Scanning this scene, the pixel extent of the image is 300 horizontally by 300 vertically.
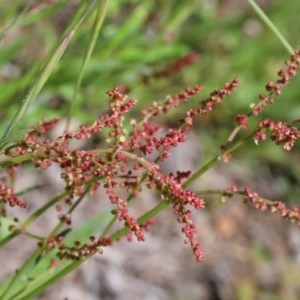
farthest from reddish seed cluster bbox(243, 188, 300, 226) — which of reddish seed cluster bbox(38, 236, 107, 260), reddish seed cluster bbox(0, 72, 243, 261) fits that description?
reddish seed cluster bbox(38, 236, 107, 260)

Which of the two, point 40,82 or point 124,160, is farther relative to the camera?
point 40,82

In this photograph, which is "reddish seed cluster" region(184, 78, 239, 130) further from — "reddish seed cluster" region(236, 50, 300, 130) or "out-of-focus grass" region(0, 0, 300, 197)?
"out-of-focus grass" region(0, 0, 300, 197)

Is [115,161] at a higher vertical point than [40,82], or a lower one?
lower

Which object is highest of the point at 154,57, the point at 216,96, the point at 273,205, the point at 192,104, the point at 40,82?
the point at 192,104

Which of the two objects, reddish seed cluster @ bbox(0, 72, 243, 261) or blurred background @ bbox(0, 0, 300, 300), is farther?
blurred background @ bbox(0, 0, 300, 300)

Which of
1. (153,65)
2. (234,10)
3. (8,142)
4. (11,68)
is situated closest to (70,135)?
(8,142)

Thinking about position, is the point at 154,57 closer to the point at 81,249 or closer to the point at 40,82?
the point at 40,82

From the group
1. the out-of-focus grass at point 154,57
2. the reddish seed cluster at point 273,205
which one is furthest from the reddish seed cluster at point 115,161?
the out-of-focus grass at point 154,57

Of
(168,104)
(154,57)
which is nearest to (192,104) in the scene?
(154,57)
